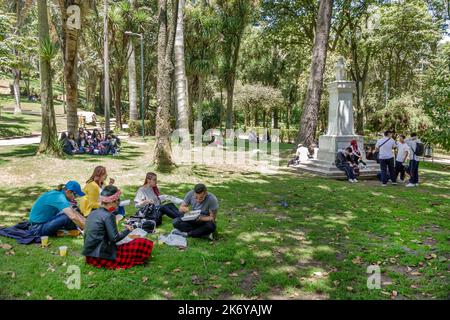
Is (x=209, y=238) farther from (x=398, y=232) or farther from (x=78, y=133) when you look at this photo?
(x=78, y=133)

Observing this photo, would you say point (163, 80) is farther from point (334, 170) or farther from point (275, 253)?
point (275, 253)

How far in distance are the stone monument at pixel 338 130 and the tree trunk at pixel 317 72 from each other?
7.09 feet

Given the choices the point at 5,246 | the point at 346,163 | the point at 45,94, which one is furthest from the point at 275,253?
the point at 45,94

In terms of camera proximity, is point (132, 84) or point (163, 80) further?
point (132, 84)

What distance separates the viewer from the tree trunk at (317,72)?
1828 centimetres

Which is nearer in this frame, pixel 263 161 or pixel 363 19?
pixel 263 161

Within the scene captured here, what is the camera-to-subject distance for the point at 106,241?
17.5ft

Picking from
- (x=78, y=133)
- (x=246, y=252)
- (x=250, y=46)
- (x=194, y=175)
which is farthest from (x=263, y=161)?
(x=250, y=46)

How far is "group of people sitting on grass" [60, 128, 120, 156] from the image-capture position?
16.9 meters

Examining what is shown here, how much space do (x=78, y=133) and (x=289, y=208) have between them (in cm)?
1367

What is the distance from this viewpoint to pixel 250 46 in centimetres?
4406

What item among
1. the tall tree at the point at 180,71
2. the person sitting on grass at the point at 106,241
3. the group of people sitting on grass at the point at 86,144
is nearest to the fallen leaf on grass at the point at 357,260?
the person sitting on grass at the point at 106,241

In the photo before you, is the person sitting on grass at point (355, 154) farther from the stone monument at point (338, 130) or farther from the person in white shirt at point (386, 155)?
the person in white shirt at point (386, 155)

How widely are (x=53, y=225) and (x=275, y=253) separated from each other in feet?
12.7
